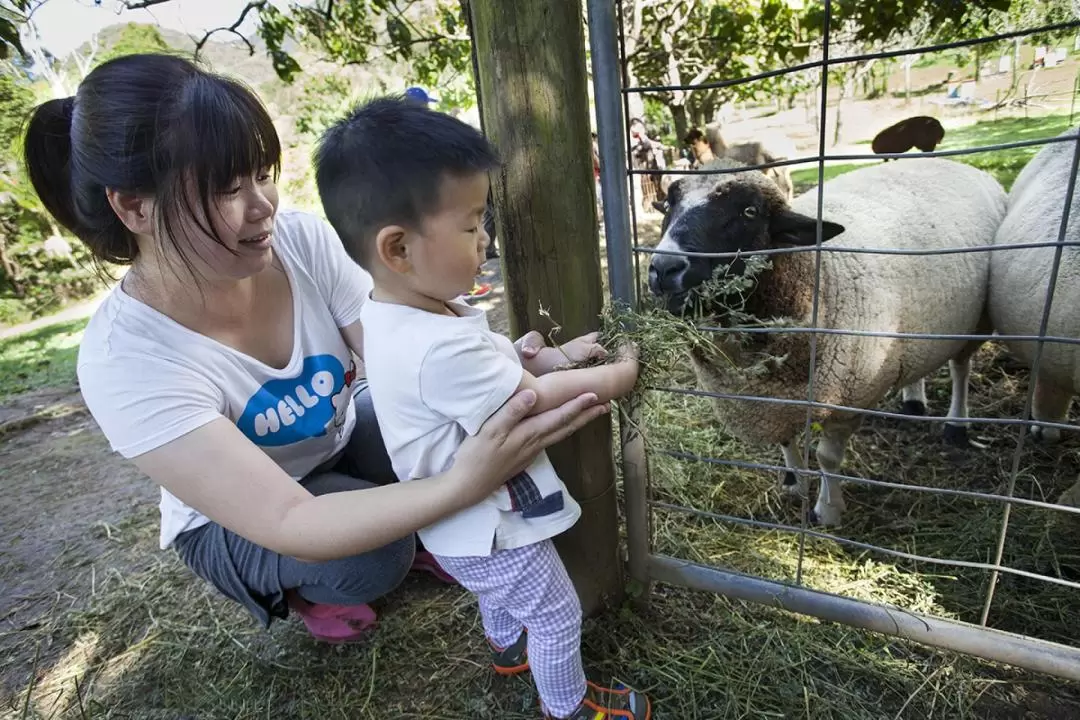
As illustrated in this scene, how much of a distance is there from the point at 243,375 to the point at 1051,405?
3377 millimetres

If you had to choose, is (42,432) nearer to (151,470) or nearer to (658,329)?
(151,470)

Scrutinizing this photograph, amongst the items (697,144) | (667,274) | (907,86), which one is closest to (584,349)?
(667,274)

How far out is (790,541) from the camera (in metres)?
2.69

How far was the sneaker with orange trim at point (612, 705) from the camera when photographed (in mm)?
1785

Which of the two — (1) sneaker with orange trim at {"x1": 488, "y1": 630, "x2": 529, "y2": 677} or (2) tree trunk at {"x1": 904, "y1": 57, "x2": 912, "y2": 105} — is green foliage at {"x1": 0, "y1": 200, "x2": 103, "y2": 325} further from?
(2) tree trunk at {"x1": 904, "y1": 57, "x2": 912, "y2": 105}

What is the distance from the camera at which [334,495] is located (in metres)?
1.58

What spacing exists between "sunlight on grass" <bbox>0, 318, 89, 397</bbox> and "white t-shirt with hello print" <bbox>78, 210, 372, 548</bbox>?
18.3 feet

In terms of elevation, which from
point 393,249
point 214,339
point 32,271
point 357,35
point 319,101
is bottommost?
point 32,271

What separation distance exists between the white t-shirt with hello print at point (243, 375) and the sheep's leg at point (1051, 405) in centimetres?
291

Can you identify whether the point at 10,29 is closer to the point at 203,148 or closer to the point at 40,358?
the point at 203,148

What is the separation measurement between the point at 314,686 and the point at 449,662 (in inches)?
18.4

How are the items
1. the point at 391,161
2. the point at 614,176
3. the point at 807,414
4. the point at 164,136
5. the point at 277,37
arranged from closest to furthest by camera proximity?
1. the point at 391,161
2. the point at 164,136
3. the point at 614,176
4. the point at 807,414
5. the point at 277,37

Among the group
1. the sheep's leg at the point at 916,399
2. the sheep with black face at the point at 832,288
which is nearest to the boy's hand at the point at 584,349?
the sheep with black face at the point at 832,288

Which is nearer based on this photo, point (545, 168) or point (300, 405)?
point (545, 168)
